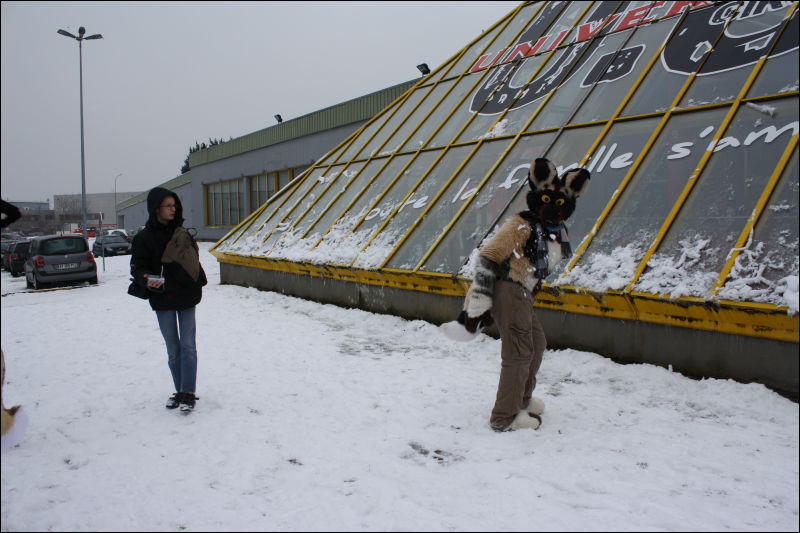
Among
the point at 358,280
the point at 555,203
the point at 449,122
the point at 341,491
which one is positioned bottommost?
the point at 341,491

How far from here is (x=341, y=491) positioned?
2.98m

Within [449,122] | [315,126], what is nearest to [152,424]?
[449,122]

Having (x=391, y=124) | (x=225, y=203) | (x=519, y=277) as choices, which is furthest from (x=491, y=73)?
(x=225, y=203)

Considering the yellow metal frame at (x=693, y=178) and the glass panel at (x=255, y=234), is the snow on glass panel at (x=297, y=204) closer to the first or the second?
the glass panel at (x=255, y=234)

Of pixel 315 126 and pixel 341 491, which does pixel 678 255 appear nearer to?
pixel 341 491

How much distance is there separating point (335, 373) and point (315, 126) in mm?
18192

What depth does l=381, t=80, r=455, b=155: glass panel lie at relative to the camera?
34.4 ft

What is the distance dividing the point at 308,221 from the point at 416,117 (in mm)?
3083

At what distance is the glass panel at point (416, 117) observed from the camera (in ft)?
34.4

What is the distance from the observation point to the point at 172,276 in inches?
165

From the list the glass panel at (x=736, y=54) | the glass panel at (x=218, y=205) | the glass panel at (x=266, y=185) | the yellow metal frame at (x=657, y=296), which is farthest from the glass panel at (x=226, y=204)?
the glass panel at (x=736, y=54)

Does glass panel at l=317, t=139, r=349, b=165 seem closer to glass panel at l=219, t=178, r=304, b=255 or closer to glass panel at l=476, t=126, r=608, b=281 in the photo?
glass panel at l=219, t=178, r=304, b=255

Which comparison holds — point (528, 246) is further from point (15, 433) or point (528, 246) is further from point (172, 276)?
point (15, 433)

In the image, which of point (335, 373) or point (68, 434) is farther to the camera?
point (335, 373)
